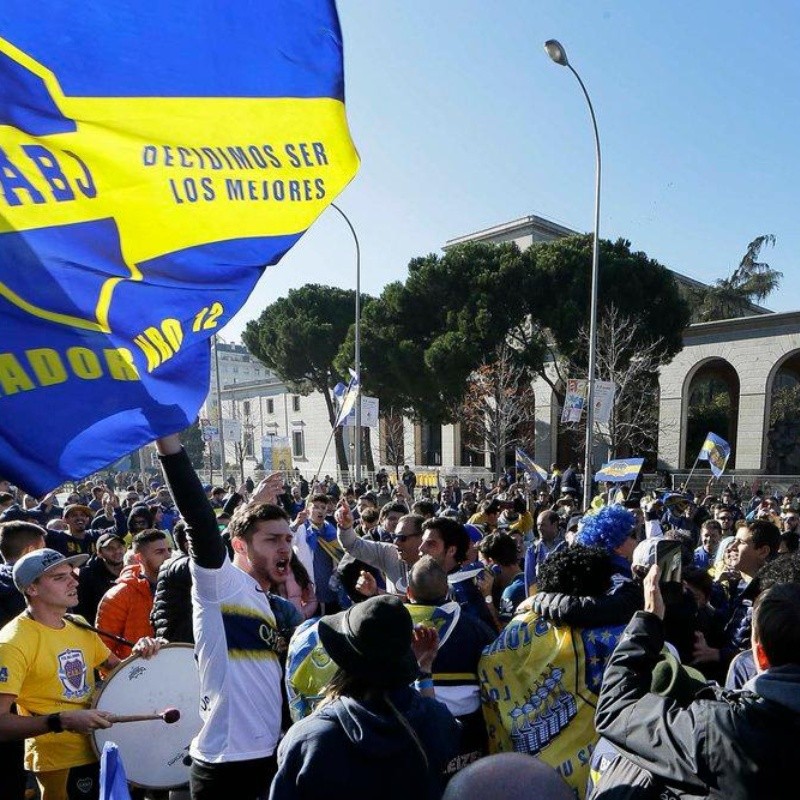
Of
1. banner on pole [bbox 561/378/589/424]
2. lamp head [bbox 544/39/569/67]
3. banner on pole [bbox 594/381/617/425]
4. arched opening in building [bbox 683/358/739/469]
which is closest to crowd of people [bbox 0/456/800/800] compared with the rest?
banner on pole [bbox 561/378/589/424]

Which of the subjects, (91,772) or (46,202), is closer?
(46,202)

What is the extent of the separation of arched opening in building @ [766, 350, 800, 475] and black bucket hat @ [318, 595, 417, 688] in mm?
37064

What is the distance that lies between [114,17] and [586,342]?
2941cm

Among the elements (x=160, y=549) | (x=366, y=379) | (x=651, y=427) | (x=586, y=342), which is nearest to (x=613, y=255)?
(x=586, y=342)

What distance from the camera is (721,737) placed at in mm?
1776

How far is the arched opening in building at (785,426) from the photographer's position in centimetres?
3388

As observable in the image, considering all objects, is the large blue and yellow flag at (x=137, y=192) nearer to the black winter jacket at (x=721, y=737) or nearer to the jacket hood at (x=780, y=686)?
the black winter jacket at (x=721, y=737)

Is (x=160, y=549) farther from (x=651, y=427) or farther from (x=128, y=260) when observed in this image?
(x=651, y=427)

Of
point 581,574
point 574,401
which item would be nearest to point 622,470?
point 574,401

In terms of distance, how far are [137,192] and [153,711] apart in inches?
99.2

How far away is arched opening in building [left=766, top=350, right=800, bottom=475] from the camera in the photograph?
1334 inches

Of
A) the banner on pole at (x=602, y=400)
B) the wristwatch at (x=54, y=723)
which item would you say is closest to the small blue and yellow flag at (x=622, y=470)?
the banner on pole at (x=602, y=400)

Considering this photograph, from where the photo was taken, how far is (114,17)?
2.13 metres

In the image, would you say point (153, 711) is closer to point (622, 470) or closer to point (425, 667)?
point (425, 667)
